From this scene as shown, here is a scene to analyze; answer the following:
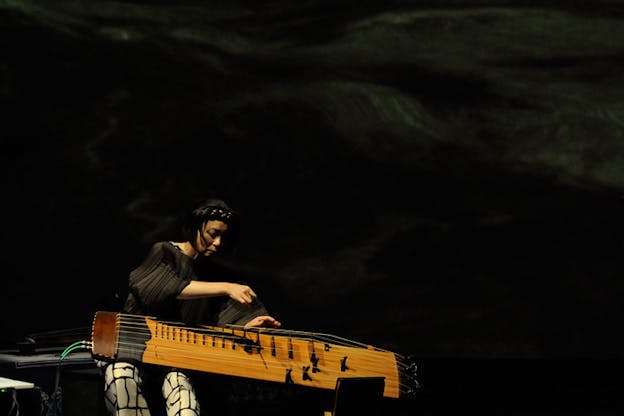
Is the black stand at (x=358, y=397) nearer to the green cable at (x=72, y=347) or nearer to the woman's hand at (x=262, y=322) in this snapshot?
the woman's hand at (x=262, y=322)

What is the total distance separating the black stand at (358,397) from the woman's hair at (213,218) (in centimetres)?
74

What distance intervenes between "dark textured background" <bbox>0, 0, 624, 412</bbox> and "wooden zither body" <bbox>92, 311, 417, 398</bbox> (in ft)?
5.02

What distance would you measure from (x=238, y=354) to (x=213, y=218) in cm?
53

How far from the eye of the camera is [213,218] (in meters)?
2.91

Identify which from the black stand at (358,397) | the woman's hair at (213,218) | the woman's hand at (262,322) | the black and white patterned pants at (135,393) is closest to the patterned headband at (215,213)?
the woman's hair at (213,218)

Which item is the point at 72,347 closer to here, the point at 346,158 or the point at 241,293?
the point at 241,293

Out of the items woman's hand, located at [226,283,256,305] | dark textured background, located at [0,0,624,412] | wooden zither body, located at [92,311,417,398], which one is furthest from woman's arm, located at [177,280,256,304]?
dark textured background, located at [0,0,624,412]

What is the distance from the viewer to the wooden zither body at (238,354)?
2.57 metres

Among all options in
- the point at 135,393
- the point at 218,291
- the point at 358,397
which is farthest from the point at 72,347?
the point at 358,397

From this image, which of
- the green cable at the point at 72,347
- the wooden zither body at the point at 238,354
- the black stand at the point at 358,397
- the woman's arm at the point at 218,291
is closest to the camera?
the black stand at the point at 358,397

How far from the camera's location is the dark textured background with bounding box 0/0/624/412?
414cm

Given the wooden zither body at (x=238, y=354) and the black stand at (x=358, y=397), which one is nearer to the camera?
the black stand at (x=358, y=397)

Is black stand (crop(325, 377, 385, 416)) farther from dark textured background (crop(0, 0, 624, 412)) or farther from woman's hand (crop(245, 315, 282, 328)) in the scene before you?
dark textured background (crop(0, 0, 624, 412))

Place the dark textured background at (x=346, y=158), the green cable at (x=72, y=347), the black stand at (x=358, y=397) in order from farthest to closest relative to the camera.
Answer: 1. the dark textured background at (x=346, y=158)
2. the green cable at (x=72, y=347)
3. the black stand at (x=358, y=397)
